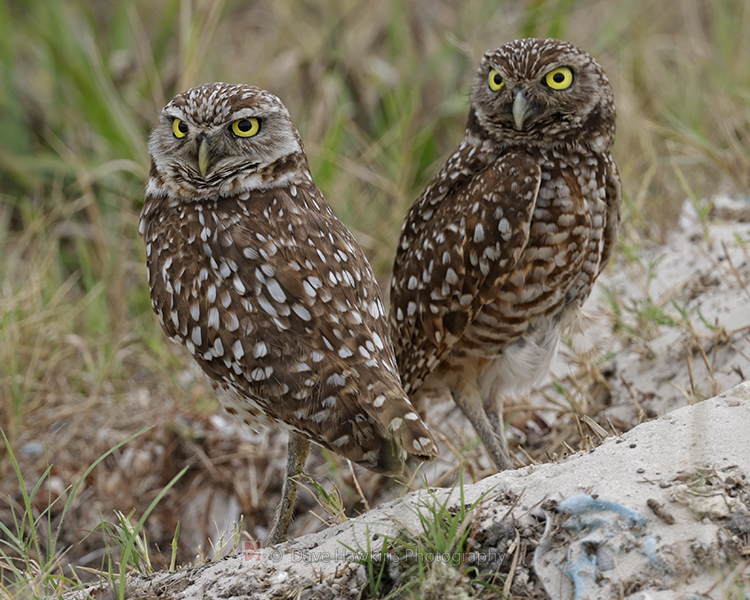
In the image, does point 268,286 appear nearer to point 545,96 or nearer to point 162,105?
point 545,96

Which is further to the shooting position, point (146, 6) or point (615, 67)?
point (146, 6)

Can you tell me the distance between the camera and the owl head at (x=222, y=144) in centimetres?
256

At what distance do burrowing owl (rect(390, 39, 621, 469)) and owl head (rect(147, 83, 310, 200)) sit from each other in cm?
69

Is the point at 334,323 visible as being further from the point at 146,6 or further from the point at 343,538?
the point at 146,6

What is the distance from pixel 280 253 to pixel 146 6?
5917 mm

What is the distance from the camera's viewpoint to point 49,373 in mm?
3842

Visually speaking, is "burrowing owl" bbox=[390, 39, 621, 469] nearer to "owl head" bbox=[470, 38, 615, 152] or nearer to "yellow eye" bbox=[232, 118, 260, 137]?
"owl head" bbox=[470, 38, 615, 152]

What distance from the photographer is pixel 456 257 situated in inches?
117

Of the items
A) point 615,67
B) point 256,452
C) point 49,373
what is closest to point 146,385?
point 49,373

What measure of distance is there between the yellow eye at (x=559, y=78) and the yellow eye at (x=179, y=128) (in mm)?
1320

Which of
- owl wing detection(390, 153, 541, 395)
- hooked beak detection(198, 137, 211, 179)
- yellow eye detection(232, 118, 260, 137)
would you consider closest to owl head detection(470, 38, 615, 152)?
owl wing detection(390, 153, 541, 395)

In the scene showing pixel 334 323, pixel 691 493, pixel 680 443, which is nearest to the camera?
pixel 691 493

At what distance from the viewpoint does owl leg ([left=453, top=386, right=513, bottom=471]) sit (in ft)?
10.3

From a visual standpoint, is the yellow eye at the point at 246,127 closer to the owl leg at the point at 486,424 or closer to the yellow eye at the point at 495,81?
the yellow eye at the point at 495,81
